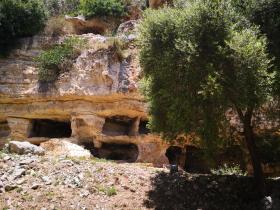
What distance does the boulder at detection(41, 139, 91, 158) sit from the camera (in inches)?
856

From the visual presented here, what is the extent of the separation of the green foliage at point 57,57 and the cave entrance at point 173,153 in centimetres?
739

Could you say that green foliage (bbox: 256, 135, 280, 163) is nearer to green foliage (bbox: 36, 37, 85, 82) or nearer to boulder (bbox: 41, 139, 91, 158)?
boulder (bbox: 41, 139, 91, 158)

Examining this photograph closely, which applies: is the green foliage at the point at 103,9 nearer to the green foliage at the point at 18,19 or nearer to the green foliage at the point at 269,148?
the green foliage at the point at 18,19

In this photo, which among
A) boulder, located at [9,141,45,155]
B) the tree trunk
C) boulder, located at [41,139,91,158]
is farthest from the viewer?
boulder, located at [41,139,91,158]

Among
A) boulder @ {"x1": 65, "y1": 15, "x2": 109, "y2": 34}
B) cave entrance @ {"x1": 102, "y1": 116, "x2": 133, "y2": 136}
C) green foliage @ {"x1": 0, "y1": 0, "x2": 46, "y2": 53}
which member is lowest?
cave entrance @ {"x1": 102, "y1": 116, "x2": 133, "y2": 136}

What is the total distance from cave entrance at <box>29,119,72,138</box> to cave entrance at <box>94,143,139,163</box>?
10.2ft

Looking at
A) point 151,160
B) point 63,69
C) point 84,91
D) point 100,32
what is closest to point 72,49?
point 63,69

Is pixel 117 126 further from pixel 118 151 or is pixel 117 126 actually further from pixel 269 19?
pixel 269 19

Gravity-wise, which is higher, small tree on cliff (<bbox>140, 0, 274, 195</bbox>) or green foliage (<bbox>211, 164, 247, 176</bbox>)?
small tree on cliff (<bbox>140, 0, 274, 195</bbox>)

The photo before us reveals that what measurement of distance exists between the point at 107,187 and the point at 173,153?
1055cm

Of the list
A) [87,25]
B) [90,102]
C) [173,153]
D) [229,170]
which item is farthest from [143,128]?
[87,25]

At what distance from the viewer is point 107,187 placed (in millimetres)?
15703

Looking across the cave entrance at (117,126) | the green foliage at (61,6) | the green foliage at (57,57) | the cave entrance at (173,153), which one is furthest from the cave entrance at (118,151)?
the green foliage at (61,6)

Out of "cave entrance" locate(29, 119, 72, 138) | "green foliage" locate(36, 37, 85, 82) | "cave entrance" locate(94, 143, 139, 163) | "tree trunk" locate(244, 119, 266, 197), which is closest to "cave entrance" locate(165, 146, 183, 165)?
"cave entrance" locate(94, 143, 139, 163)
